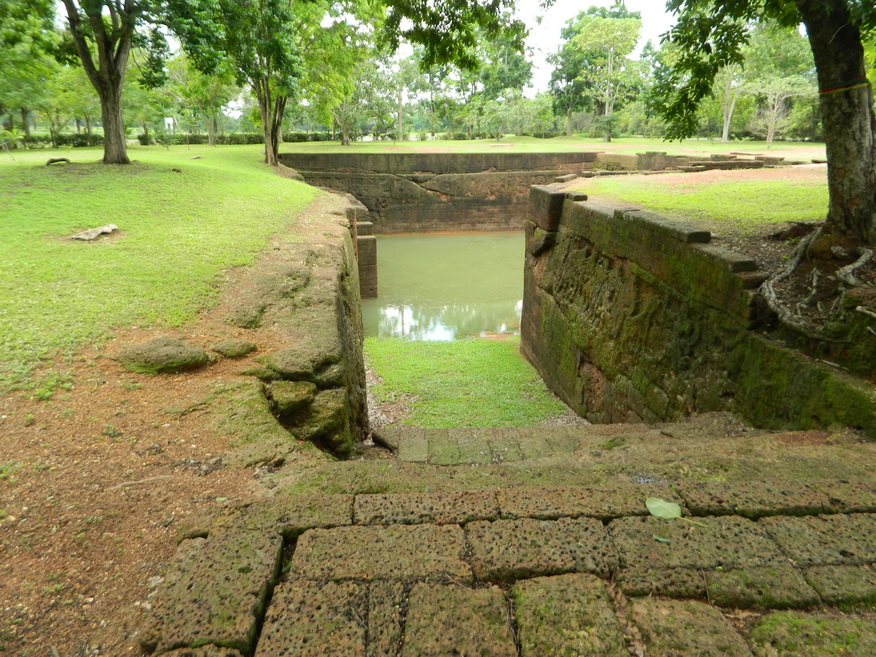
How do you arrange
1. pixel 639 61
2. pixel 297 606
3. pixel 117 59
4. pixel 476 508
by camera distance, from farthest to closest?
1. pixel 639 61
2. pixel 117 59
3. pixel 476 508
4. pixel 297 606

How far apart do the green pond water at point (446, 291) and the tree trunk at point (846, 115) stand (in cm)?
807

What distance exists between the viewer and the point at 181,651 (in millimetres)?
1537

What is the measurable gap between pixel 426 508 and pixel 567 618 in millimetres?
661

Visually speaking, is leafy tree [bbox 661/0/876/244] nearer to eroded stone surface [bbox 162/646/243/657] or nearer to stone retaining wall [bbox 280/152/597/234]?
eroded stone surface [bbox 162/646/243/657]

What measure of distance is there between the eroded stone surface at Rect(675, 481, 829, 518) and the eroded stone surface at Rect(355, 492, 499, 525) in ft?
2.61

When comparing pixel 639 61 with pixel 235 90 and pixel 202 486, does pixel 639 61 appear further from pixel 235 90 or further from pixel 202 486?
pixel 202 486

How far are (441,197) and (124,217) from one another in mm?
15167

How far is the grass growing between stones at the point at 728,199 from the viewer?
6.61 m

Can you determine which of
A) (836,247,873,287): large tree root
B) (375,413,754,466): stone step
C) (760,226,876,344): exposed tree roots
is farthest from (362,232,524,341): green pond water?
(836,247,873,287): large tree root

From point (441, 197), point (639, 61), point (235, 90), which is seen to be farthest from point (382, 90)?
point (639, 61)

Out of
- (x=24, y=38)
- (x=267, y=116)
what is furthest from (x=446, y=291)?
(x=24, y=38)

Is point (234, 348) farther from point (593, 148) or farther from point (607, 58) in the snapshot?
point (607, 58)

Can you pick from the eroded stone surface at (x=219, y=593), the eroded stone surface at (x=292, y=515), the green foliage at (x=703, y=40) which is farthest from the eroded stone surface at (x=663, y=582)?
the green foliage at (x=703, y=40)

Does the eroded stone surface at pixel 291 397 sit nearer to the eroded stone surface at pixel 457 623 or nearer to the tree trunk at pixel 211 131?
the eroded stone surface at pixel 457 623
